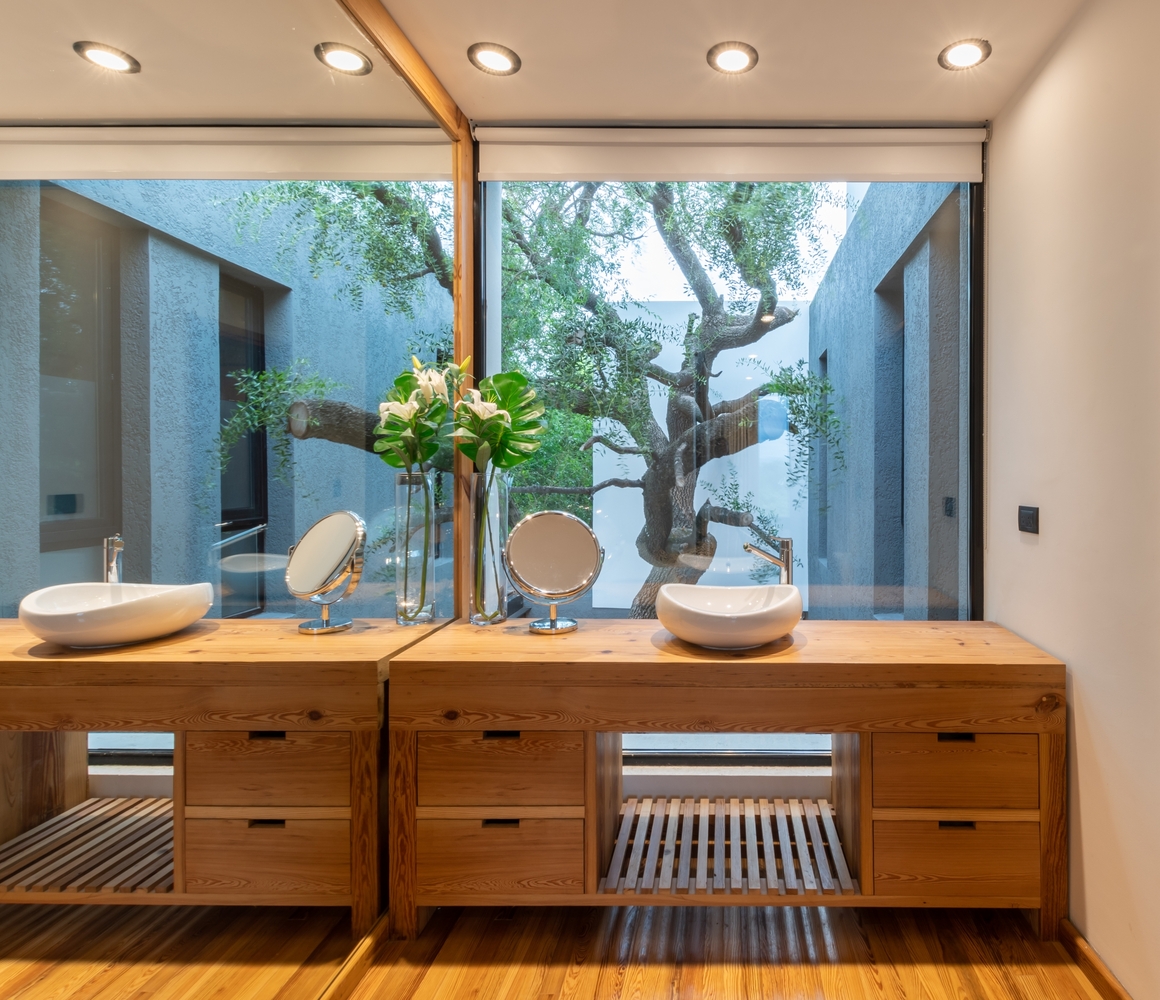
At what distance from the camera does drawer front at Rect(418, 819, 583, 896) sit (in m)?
1.83

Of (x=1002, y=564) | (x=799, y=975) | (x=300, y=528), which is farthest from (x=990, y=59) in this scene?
(x=799, y=975)

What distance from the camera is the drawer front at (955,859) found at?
1800 millimetres

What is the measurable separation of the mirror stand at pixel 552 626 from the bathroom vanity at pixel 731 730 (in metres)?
0.25

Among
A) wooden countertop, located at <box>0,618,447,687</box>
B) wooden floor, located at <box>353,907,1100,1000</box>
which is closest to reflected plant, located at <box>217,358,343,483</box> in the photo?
wooden countertop, located at <box>0,618,447,687</box>

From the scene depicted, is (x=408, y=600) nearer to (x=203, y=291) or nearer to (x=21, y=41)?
(x=203, y=291)

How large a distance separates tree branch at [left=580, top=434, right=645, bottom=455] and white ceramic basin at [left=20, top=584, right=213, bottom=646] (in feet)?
4.19

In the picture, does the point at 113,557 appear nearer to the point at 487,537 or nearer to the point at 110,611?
the point at 110,611

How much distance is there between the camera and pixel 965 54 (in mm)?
1979

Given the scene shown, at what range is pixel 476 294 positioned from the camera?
100 inches

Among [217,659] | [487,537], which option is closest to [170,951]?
[217,659]

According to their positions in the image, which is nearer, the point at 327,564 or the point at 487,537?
the point at 327,564

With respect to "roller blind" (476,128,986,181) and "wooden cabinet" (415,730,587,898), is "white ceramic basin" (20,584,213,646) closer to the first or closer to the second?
"wooden cabinet" (415,730,587,898)

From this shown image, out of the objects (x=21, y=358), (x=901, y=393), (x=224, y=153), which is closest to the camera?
(x=21, y=358)

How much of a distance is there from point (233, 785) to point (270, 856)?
0.65 feet
